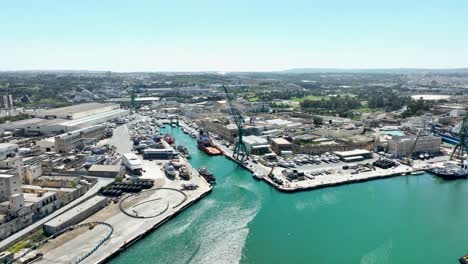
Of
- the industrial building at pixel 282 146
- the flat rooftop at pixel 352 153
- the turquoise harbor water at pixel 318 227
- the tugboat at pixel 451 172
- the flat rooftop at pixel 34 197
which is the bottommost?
the turquoise harbor water at pixel 318 227

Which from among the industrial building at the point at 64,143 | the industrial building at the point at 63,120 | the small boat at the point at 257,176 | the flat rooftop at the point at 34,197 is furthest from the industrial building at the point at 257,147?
the industrial building at the point at 63,120

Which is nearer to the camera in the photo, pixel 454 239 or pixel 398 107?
pixel 454 239

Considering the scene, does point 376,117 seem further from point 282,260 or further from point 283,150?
point 282,260

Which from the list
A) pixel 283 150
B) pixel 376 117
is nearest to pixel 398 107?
pixel 376 117

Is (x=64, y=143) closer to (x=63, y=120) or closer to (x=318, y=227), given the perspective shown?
(x=63, y=120)

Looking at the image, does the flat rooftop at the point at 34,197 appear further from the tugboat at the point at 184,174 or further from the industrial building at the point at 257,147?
the industrial building at the point at 257,147

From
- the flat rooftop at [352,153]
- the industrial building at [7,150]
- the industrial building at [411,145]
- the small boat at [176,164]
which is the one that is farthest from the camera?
the industrial building at [411,145]
